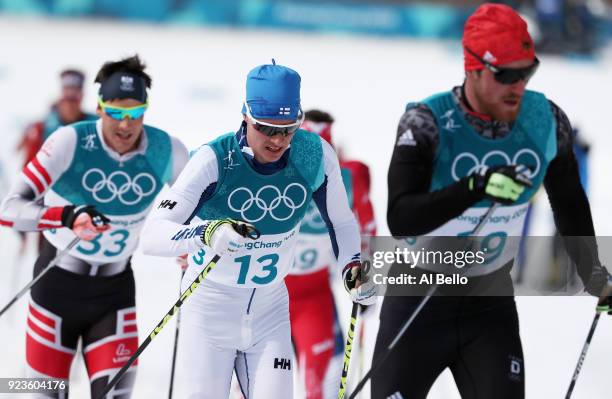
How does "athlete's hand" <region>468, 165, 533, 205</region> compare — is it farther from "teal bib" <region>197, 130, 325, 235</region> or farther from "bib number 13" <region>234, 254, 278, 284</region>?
"bib number 13" <region>234, 254, 278, 284</region>

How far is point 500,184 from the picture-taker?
130 inches

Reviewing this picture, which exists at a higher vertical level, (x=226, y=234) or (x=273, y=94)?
(x=273, y=94)

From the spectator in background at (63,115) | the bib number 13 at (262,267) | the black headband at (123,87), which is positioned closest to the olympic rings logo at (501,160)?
the bib number 13 at (262,267)

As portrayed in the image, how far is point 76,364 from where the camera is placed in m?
6.22

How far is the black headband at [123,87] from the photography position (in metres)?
4.50

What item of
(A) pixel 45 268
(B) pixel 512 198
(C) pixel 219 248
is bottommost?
(A) pixel 45 268

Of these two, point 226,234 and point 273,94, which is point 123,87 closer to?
point 273,94

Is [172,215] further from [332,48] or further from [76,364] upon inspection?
A: [332,48]

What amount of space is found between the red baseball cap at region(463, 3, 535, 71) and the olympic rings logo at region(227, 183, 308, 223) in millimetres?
820

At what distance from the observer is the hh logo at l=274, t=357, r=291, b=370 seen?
3.83m

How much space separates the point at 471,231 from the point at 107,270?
5.67 feet

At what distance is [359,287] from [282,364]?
0.43 metres

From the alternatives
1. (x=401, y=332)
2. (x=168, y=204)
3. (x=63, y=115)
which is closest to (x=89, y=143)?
(x=168, y=204)

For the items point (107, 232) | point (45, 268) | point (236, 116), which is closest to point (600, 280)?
point (107, 232)
